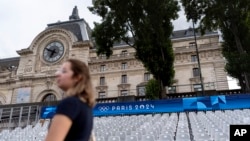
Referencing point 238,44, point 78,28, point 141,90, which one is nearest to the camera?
point 238,44

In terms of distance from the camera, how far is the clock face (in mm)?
39344

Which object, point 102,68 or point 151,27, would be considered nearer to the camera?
point 151,27

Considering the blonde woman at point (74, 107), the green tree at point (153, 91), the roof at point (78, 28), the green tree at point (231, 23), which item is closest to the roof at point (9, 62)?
the roof at point (78, 28)

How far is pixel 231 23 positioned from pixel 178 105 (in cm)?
935

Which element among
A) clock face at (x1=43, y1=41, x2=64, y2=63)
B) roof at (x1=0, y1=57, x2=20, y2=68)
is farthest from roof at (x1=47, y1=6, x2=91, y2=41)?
roof at (x1=0, y1=57, x2=20, y2=68)

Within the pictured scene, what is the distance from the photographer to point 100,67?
1491 inches

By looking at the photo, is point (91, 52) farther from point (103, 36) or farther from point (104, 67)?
point (103, 36)

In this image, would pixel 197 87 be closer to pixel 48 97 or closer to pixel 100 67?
pixel 100 67

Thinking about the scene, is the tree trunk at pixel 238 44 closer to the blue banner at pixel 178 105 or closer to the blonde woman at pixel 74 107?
the blue banner at pixel 178 105

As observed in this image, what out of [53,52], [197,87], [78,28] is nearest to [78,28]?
[78,28]

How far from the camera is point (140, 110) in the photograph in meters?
19.4

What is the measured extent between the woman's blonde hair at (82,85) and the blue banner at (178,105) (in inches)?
677

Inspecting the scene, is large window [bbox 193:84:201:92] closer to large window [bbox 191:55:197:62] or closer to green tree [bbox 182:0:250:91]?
large window [bbox 191:55:197:62]

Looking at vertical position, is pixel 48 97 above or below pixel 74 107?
above
